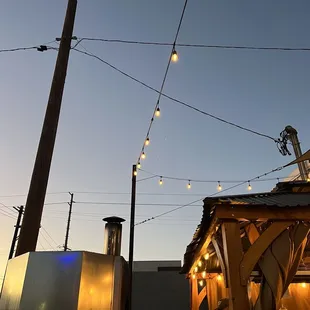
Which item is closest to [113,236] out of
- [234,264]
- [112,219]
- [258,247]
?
[112,219]

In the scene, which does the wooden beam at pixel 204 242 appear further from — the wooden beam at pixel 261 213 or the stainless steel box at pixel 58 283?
the stainless steel box at pixel 58 283

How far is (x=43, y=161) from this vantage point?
399cm

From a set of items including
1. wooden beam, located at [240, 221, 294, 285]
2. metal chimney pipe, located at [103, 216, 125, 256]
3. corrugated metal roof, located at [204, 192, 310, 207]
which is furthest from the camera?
metal chimney pipe, located at [103, 216, 125, 256]

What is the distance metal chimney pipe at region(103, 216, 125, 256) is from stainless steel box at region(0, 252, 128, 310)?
79 centimetres

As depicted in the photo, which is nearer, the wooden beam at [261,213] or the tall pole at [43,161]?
the wooden beam at [261,213]

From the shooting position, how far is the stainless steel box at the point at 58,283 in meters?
2.57

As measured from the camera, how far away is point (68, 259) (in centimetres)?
270

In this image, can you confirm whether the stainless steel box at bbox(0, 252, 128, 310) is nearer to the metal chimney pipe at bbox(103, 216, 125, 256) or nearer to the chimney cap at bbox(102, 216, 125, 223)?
the metal chimney pipe at bbox(103, 216, 125, 256)

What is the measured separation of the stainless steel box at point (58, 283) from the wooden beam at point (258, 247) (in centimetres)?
135

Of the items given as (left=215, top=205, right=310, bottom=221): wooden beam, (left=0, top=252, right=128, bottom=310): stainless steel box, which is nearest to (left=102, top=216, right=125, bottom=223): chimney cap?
(left=0, top=252, right=128, bottom=310): stainless steel box

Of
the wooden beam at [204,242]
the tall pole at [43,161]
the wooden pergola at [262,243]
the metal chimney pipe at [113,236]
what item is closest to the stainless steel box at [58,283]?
the tall pole at [43,161]

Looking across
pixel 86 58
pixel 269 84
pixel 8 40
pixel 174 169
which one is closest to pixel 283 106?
pixel 269 84

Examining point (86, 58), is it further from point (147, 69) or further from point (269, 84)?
point (269, 84)

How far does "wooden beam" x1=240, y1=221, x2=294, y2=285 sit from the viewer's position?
9.95 ft
